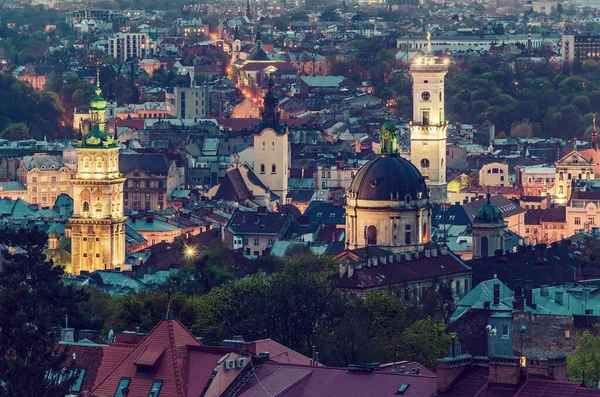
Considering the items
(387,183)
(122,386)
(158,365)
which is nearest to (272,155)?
(387,183)

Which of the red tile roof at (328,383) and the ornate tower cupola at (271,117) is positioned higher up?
the red tile roof at (328,383)

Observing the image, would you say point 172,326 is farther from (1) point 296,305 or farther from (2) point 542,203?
(2) point 542,203

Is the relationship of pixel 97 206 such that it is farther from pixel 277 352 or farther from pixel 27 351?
pixel 27 351

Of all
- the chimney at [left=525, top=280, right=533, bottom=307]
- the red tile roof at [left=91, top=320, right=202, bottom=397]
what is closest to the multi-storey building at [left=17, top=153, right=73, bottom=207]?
the chimney at [left=525, top=280, right=533, bottom=307]

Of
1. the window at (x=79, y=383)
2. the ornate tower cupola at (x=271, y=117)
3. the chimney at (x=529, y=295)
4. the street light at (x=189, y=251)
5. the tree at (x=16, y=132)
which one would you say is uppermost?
the window at (x=79, y=383)

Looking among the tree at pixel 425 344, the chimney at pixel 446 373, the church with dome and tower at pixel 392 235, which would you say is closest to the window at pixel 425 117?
the church with dome and tower at pixel 392 235

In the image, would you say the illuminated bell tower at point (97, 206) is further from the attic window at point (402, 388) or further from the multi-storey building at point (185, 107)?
the multi-storey building at point (185, 107)
